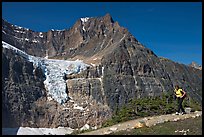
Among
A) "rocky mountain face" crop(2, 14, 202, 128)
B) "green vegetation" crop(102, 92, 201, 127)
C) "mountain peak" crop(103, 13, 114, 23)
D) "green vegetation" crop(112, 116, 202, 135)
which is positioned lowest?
"green vegetation" crop(112, 116, 202, 135)

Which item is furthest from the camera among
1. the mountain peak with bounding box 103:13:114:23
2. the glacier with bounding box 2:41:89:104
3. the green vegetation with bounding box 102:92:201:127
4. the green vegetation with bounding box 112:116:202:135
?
the mountain peak with bounding box 103:13:114:23

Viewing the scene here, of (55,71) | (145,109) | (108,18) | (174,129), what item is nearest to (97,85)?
(55,71)

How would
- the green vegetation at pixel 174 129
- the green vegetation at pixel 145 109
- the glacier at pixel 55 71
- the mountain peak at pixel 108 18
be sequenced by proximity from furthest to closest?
the mountain peak at pixel 108 18
the glacier at pixel 55 71
the green vegetation at pixel 145 109
the green vegetation at pixel 174 129

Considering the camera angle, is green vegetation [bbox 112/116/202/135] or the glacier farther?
the glacier

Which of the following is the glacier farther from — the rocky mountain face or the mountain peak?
the mountain peak

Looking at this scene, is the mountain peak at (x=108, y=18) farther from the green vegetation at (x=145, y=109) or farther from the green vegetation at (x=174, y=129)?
the green vegetation at (x=174, y=129)

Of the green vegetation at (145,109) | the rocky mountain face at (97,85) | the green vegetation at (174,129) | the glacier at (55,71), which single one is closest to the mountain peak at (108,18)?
the rocky mountain face at (97,85)

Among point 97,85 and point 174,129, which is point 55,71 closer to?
point 97,85

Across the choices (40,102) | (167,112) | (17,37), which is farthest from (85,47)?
(167,112)

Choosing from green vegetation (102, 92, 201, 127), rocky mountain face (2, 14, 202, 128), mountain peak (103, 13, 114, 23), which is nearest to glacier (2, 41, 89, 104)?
rocky mountain face (2, 14, 202, 128)
